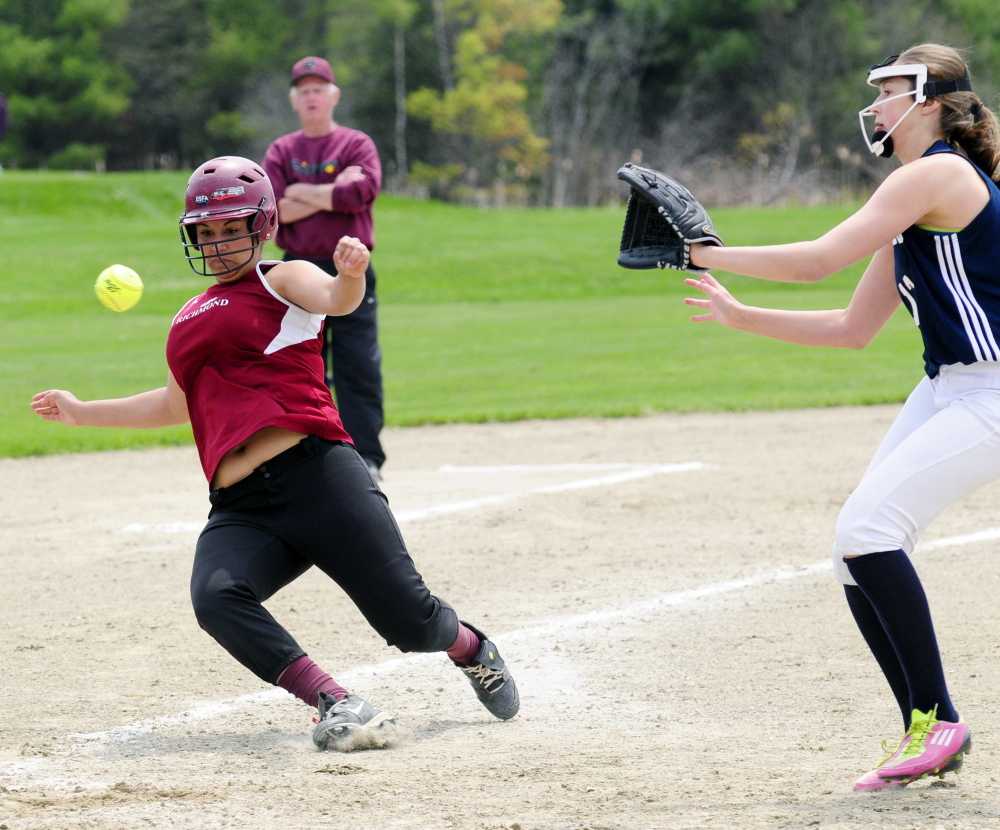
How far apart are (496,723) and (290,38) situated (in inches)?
2073

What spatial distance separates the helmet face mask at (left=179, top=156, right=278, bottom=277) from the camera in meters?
3.71

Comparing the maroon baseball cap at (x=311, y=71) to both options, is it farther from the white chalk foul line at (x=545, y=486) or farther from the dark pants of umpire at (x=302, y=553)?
the dark pants of umpire at (x=302, y=553)

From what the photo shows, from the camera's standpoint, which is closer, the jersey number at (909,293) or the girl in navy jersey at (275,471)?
the jersey number at (909,293)

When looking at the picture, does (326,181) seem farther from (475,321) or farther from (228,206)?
(475,321)

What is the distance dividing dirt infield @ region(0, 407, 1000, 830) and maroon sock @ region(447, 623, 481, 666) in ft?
0.73

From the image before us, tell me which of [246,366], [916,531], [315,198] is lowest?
[916,531]

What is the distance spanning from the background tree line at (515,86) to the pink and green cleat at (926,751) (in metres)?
36.0

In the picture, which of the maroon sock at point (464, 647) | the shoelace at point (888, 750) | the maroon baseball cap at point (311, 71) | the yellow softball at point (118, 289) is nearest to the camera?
the shoelace at point (888, 750)

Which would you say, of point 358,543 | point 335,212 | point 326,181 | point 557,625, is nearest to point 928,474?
point 358,543

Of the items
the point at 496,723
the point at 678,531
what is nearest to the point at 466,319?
the point at 678,531

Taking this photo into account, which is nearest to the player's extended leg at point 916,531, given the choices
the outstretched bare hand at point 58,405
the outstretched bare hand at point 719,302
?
the outstretched bare hand at point 719,302

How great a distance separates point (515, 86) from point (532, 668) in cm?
4037

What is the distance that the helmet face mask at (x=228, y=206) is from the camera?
3713 mm

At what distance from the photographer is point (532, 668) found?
14.7 feet
